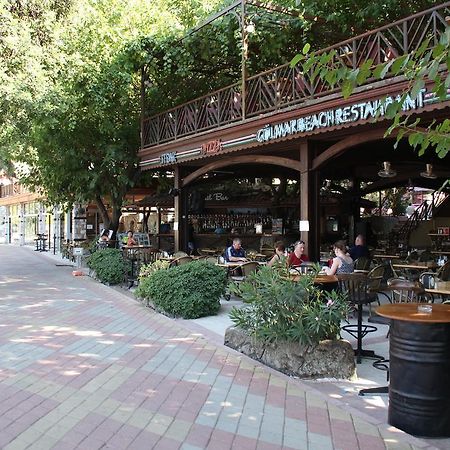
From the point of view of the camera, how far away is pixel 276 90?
1120 cm

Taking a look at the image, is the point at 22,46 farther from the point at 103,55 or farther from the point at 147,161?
the point at 147,161

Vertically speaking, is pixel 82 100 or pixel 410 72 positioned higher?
pixel 82 100

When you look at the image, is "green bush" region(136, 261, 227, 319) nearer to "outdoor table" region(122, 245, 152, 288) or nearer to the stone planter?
the stone planter

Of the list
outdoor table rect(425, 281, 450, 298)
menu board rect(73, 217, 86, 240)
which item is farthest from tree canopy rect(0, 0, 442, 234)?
menu board rect(73, 217, 86, 240)

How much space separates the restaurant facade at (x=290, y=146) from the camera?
928 cm

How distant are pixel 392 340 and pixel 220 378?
207cm

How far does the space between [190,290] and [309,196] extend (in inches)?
143

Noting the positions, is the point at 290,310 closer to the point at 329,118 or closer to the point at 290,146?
the point at 329,118

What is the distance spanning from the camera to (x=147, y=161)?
665 inches

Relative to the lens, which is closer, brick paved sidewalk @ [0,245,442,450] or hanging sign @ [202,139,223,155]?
brick paved sidewalk @ [0,245,442,450]

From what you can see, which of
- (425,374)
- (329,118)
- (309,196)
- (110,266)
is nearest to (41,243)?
(110,266)

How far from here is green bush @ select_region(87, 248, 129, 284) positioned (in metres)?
14.7

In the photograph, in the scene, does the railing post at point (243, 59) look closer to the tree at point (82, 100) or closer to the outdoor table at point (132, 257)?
the tree at point (82, 100)

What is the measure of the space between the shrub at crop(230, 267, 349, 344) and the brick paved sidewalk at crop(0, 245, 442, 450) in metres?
0.48
